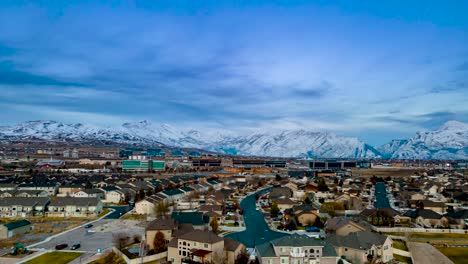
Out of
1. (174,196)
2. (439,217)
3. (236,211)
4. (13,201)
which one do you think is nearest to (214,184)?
(174,196)

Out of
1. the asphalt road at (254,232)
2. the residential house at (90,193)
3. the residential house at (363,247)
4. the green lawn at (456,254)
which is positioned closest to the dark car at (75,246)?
the asphalt road at (254,232)

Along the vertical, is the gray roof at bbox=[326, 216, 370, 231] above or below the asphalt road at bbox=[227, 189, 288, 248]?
above

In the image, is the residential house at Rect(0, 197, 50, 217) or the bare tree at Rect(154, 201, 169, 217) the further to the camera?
the residential house at Rect(0, 197, 50, 217)

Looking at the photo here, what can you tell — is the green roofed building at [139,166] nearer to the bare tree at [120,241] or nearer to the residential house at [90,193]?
the residential house at [90,193]

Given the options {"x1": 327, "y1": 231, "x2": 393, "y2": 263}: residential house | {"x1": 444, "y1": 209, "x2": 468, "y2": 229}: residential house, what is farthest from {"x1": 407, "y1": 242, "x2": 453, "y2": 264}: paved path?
{"x1": 444, "y1": 209, "x2": 468, "y2": 229}: residential house

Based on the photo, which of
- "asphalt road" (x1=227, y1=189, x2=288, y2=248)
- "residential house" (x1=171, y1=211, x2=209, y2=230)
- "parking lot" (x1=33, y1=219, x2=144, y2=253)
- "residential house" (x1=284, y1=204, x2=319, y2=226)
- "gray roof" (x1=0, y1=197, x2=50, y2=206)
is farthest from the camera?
"gray roof" (x1=0, y1=197, x2=50, y2=206)

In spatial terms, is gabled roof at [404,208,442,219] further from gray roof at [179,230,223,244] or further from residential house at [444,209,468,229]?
gray roof at [179,230,223,244]

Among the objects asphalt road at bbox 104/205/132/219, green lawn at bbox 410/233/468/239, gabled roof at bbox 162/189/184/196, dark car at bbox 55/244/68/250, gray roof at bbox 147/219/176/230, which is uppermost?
gabled roof at bbox 162/189/184/196

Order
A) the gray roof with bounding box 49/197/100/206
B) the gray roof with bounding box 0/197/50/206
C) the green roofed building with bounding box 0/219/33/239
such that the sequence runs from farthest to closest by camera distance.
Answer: the gray roof with bounding box 49/197/100/206, the gray roof with bounding box 0/197/50/206, the green roofed building with bounding box 0/219/33/239
